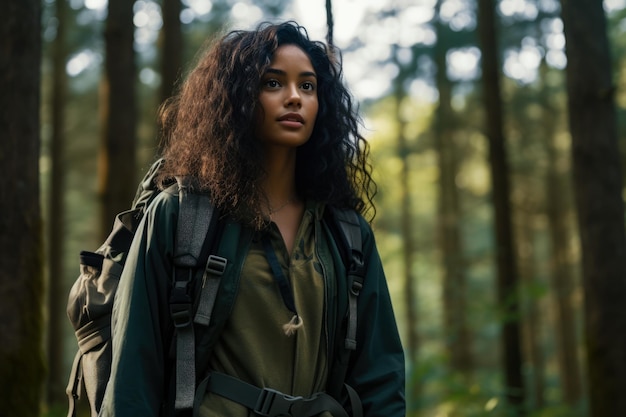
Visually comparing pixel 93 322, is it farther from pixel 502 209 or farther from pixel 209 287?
pixel 502 209

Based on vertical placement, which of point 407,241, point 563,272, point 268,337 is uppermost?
point 407,241

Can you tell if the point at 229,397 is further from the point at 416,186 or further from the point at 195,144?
the point at 416,186

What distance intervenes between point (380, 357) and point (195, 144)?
4.04ft

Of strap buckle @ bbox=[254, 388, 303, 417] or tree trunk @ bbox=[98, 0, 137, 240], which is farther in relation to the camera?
tree trunk @ bbox=[98, 0, 137, 240]

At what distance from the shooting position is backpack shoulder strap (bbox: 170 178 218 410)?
2617mm

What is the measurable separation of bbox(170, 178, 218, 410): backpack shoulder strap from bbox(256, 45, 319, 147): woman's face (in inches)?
16.9

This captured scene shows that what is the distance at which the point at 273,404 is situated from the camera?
8.79 feet

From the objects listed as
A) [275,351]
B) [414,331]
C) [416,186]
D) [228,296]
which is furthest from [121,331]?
[416,186]

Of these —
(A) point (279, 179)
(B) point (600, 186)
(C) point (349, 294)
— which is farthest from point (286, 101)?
(B) point (600, 186)

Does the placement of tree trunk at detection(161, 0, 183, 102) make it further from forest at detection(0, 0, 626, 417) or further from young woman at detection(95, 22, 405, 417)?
young woman at detection(95, 22, 405, 417)

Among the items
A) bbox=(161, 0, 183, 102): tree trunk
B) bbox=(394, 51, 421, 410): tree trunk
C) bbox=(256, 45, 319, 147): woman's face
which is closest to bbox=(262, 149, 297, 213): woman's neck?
bbox=(256, 45, 319, 147): woman's face

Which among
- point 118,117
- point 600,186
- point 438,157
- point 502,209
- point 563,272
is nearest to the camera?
point 600,186

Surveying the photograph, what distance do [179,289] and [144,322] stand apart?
179 mm

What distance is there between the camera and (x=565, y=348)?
20250mm
